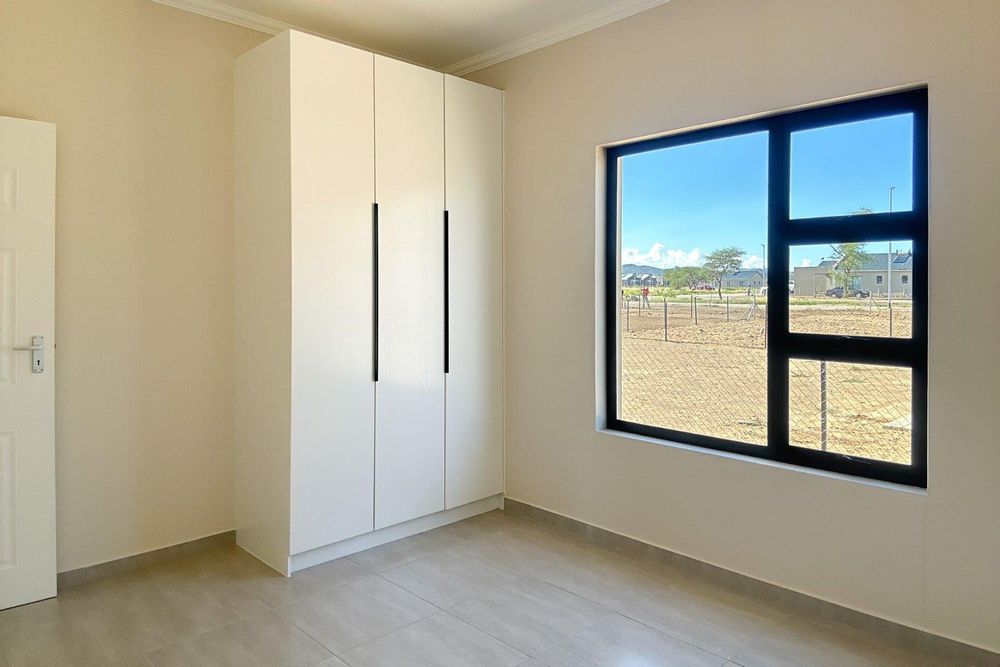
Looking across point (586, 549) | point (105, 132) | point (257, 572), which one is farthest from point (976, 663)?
point (105, 132)

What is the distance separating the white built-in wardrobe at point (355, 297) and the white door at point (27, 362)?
2.78 ft

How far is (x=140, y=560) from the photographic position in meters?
3.23

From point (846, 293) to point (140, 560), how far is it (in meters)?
3.43

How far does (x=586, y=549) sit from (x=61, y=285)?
2.81 m

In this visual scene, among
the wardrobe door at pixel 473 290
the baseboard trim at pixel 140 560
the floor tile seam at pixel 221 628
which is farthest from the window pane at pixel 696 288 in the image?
the baseboard trim at pixel 140 560

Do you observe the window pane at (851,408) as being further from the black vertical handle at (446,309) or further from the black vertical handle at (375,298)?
the black vertical handle at (375,298)

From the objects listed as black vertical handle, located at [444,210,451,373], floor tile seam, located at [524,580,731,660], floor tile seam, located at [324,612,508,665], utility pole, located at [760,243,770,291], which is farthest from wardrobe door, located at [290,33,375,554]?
utility pole, located at [760,243,770,291]

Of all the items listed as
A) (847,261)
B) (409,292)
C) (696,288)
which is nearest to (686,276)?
(696,288)

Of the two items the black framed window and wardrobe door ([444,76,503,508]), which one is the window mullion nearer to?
the black framed window

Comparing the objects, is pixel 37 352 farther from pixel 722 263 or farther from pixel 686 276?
pixel 722 263

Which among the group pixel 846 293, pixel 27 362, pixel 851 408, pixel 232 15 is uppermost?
pixel 232 15

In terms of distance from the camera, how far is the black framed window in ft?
8.63

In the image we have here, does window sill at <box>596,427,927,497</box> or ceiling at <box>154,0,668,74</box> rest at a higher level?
ceiling at <box>154,0,668,74</box>

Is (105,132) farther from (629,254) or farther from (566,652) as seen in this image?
(566,652)
